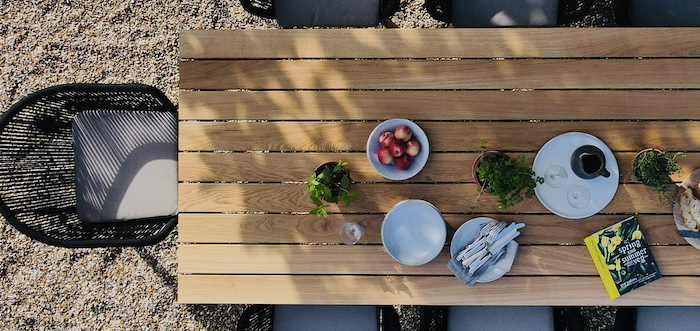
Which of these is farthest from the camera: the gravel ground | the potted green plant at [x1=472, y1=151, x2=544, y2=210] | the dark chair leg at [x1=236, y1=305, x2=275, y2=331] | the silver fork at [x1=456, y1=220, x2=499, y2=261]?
the gravel ground

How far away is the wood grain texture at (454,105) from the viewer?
1579 millimetres

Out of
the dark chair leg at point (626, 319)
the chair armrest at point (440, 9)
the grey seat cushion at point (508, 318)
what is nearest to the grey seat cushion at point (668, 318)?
the dark chair leg at point (626, 319)

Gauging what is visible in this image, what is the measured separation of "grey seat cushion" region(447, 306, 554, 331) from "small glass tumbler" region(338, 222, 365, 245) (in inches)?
31.2

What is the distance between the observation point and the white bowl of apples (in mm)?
1444

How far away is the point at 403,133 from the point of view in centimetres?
144

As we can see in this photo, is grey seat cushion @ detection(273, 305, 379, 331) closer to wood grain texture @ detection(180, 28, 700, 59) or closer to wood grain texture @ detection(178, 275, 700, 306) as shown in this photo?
wood grain texture @ detection(178, 275, 700, 306)

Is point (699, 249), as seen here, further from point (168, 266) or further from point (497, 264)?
point (168, 266)

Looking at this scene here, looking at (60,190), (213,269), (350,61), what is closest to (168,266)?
(60,190)

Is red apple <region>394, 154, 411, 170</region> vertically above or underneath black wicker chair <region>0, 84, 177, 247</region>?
above

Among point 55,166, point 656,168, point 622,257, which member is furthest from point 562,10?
point 55,166

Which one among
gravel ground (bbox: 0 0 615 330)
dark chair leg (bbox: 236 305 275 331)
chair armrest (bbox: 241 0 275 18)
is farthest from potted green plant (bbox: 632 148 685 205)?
chair armrest (bbox: 241 0 275 18)

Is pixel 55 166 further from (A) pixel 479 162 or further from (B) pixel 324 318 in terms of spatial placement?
(A) pixel 479 162

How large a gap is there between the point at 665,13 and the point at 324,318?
2238 mm

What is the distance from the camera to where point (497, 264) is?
4.89ft
